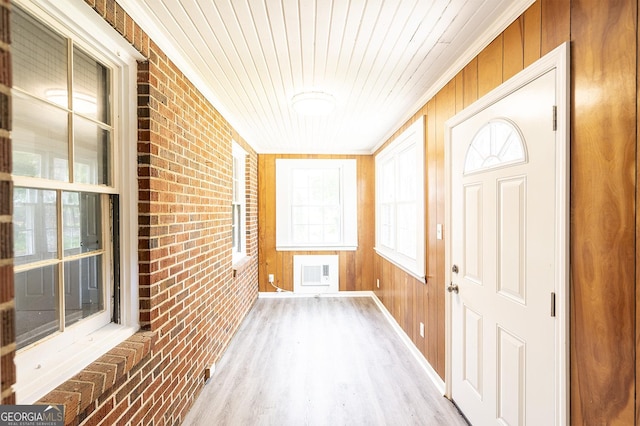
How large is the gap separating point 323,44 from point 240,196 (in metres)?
2.66

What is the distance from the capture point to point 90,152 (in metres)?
1.31

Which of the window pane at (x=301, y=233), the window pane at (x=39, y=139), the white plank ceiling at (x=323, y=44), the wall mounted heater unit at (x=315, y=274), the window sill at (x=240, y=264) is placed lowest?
the wall mounted heater unit at (x=315, y=274)

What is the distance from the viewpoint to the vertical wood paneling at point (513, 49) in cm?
136

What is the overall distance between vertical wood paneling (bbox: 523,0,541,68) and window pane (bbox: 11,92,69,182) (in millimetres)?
2082

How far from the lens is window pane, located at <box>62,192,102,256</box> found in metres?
1.18

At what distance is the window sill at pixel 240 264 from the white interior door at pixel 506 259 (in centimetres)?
231

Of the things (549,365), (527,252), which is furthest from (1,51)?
(549,365)

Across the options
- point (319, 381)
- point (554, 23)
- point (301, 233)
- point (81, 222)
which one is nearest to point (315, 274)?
point (301, 233)

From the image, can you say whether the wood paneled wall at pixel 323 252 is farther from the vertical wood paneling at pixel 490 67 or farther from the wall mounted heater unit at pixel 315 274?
the vertical wood paneling at pixel 490 67

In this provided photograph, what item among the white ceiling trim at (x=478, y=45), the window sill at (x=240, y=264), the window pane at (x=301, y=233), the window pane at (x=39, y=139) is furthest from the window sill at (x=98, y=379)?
the window pane at (x=301, y=233)

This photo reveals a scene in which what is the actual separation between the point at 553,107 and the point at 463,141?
706 millimetres

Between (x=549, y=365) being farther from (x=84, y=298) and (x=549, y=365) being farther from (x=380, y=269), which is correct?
(x=380, y=269)

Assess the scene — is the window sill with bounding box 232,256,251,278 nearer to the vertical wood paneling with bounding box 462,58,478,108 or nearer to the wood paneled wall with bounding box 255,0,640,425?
the vertical wood paneling with bounding box 462,58,478,108

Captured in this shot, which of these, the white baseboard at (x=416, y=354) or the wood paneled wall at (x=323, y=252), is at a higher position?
the wood paneled wall at (x=323, y=252)
